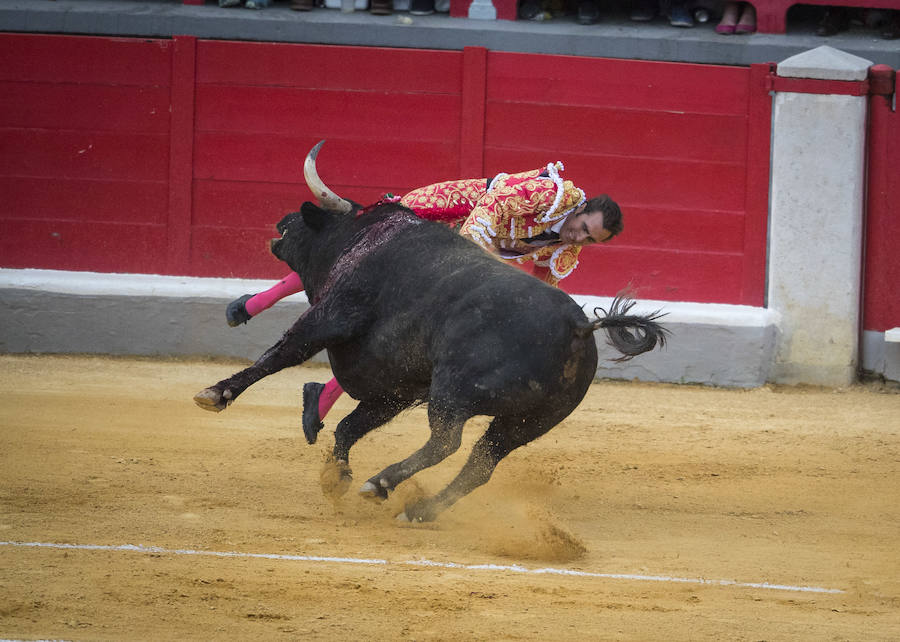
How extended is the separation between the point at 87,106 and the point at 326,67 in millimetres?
1355

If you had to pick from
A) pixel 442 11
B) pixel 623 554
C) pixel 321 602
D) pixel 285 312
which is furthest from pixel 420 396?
pixel 442 11

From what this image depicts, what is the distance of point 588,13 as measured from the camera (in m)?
6.93

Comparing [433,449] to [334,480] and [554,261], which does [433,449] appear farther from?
[554,261]

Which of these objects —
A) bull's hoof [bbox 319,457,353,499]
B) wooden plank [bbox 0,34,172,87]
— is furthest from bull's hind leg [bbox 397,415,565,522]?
wooden plank [bbox 0,34,172,87]

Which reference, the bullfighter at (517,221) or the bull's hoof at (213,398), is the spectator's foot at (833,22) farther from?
the bull's hoof at (213,398)

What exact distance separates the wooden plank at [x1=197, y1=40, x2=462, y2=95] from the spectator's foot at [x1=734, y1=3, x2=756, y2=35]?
5.37ft

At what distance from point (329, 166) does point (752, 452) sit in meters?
2.93

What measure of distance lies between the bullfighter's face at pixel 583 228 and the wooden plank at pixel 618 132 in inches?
107

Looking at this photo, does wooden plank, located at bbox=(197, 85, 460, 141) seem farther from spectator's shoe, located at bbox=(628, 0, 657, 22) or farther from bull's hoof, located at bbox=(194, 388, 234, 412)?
bull's hoof, located at bbox=(194, 388, 234, 412)

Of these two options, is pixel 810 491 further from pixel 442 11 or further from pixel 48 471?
pixel 442 11

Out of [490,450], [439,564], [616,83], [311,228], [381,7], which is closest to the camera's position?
[439,564]

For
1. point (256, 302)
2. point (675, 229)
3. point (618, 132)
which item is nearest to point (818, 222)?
point (675, 229)

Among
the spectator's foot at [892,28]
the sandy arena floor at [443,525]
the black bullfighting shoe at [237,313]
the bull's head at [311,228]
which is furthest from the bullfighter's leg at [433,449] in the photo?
the spectator's foot at [892,28]

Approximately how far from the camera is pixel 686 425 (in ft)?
18.0
